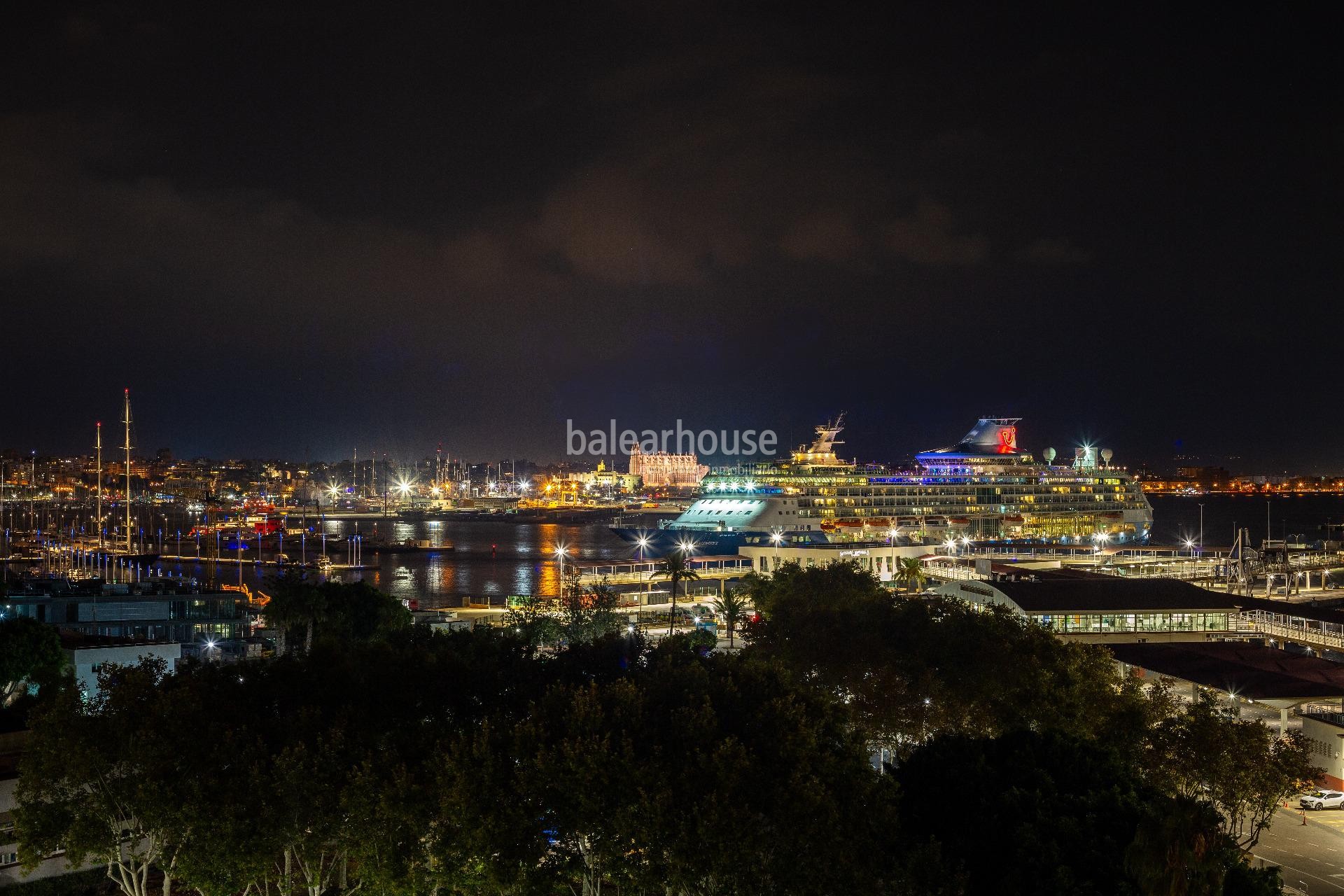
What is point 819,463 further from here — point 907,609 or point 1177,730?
point 1177,730

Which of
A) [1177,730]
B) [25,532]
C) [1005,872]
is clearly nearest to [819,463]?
[1177,730]

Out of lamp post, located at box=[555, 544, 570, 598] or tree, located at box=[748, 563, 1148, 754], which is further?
lamp post, located at box=[555, 544, 570, 598]

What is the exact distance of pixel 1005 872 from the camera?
33.1 ft

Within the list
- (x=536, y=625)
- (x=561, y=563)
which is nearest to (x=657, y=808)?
(x=536, y=625)

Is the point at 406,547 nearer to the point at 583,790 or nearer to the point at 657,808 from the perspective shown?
the point at 583,790

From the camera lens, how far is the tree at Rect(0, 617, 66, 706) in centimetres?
1653

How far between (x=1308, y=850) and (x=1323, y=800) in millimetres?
2150

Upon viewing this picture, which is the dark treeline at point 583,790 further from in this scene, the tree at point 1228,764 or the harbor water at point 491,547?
the harbor water at point 491,547

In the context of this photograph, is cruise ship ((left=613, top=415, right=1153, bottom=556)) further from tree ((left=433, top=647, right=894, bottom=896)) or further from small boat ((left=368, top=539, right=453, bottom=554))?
tree ((left=433, top=647, right=894, bottom=896))

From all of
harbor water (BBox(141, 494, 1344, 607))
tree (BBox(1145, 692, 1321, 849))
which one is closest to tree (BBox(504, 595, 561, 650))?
tree (BBox(1145, 692, 1321, 849))

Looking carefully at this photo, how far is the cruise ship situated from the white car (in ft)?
123

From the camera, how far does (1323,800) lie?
15695mm

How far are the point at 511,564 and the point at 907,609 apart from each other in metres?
52.7

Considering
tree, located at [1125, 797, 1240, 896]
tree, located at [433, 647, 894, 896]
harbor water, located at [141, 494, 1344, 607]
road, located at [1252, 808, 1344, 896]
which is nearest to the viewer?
tree, located at [1125, 797, 1240, 896]
